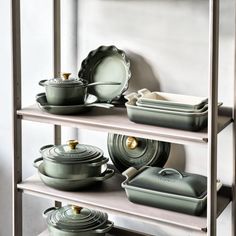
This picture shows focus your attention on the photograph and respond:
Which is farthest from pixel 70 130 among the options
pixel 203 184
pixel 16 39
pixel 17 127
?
pixel 203 184

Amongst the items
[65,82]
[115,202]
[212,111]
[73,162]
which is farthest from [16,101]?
[212,111]

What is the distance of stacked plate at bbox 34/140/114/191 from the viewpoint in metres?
2.19

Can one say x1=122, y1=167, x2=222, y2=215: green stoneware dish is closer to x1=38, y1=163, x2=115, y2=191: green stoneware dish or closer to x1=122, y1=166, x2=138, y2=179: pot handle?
x1=122, y1=166, x2=138, y2=179: pot handle

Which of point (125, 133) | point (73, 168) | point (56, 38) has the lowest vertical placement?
point (73, 168)

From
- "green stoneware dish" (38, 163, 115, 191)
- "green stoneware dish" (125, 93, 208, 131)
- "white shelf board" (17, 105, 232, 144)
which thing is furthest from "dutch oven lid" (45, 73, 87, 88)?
"green stoneware dish" (38, 163, 115, 191)

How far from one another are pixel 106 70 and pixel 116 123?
0.36 m

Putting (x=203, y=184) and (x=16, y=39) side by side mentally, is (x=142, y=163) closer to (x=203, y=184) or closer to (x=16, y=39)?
(x=203, y=184)

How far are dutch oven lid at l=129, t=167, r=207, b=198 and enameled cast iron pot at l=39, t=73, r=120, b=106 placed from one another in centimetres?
36

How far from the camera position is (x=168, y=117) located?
1.98 metres

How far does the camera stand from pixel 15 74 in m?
2.27

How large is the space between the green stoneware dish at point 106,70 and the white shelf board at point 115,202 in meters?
0.33

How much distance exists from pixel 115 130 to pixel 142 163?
0.32m

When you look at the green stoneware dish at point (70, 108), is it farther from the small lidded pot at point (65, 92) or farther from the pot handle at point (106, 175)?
the pot handle at point (106, 175)

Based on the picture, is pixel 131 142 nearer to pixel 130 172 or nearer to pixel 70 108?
pixel 130 172
